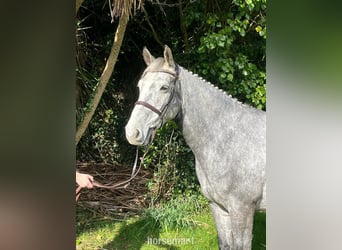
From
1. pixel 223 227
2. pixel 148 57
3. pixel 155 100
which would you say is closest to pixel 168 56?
pixel 148 57

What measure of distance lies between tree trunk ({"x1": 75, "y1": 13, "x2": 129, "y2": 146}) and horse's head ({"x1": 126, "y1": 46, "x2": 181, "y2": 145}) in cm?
29

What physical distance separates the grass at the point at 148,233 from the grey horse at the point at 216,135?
0.28ft

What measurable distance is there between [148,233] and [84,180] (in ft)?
1.97

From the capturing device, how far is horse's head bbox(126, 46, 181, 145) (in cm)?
263

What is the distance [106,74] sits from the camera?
2.83m

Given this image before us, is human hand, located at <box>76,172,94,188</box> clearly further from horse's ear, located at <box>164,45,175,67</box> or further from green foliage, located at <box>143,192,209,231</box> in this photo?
horse's ear, located at <box>164,45,175,67</box>

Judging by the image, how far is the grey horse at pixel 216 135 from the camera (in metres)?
2.65

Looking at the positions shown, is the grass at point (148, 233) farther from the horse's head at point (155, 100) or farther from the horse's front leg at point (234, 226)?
the horse's head at point (155, 100)

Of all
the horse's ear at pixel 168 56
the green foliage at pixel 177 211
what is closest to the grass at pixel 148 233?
the green foliage at pixel 177 211
